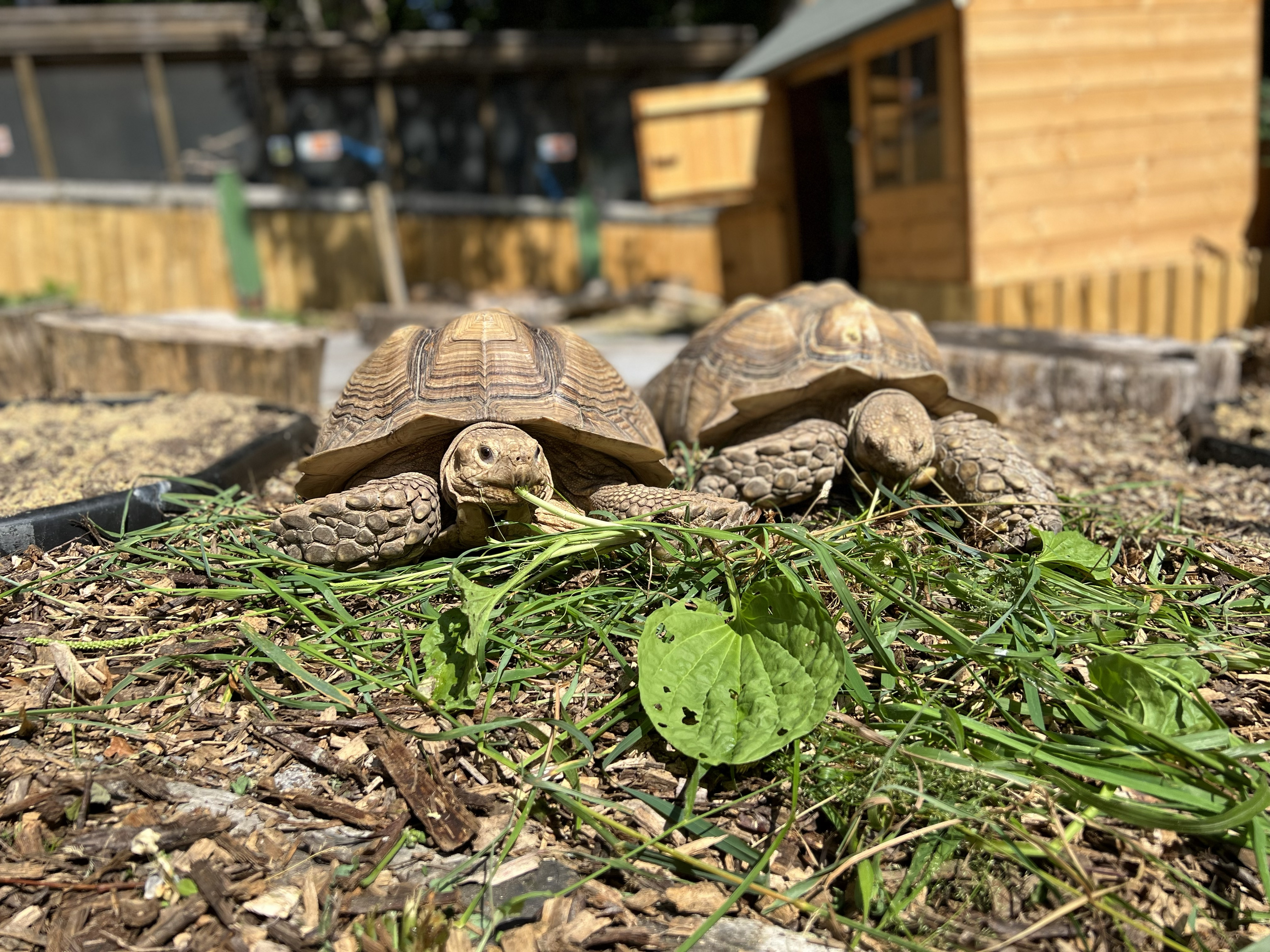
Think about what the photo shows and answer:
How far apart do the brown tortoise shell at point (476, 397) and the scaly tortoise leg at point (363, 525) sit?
181 millimetres

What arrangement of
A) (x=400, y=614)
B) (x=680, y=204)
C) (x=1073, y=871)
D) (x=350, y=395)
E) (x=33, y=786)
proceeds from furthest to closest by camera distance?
1. (x=680, y=204)
2. (x=350, y=395)
3. (x=400, y=614)
4. (x=33, y=786)
5. (x=1073, y=871)

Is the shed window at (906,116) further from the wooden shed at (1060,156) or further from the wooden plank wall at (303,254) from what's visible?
the wooden plank wall at (303,254)

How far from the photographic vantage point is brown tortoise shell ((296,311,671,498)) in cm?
233

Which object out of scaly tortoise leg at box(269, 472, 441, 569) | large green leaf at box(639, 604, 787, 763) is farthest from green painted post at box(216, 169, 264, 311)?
large green leaf at box(639, 604, 787, 763)

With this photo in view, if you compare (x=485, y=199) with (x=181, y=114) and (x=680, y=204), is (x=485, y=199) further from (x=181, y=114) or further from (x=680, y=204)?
(x=680, y=204)

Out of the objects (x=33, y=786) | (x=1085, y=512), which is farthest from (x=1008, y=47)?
(x=33, y=786)

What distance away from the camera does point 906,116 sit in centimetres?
685

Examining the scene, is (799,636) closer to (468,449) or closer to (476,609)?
(476,609)

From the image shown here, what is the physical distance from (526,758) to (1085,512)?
1.93 metres

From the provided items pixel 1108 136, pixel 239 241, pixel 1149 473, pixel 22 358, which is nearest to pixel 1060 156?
pixel 1108 136

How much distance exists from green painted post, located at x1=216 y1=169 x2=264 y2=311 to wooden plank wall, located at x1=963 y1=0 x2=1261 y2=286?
26.8ft

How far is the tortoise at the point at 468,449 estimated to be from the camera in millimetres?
2217

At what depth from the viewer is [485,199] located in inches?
472

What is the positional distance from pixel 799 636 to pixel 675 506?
63 cm
